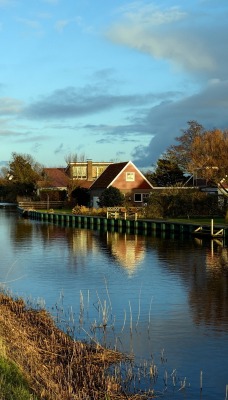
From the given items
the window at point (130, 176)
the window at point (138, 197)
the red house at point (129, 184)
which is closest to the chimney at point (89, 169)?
the red house at point (129, 184)

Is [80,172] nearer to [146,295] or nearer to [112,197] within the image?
[112,197]

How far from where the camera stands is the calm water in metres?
13.5

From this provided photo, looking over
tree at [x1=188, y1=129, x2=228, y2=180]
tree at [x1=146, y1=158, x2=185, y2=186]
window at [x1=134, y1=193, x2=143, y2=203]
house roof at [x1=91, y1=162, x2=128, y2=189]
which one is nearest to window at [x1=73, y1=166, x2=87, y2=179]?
tree at [x1=146, y1=158, x2=185, y2=186]

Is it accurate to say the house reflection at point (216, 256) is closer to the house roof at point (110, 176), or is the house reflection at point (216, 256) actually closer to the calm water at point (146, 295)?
the calm water at point (146, 295)

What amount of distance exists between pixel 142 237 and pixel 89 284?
23.7 m

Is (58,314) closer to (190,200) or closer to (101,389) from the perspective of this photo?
(101,389)

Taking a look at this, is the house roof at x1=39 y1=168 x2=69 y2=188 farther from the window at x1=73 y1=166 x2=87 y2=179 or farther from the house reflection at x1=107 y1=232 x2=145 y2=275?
the house reflection at x1=107 y1=232 x2=145 y2=275

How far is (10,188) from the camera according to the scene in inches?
5261

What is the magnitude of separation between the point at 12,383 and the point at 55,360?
284cm

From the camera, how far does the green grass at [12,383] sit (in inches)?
334

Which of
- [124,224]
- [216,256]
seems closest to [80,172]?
[124,224]

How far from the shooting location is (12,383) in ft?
30.4

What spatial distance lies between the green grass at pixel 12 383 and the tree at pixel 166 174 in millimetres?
78471

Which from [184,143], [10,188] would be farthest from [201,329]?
[10,188]
